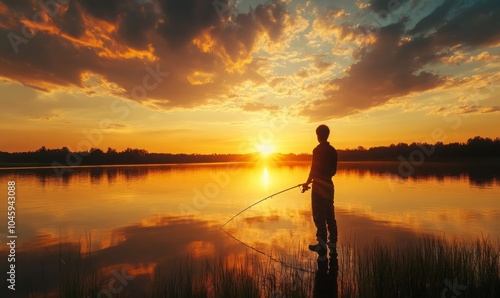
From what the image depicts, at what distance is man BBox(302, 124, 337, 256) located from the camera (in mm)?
6727

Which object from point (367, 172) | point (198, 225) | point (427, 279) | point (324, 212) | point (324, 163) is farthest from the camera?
point (367, 172)

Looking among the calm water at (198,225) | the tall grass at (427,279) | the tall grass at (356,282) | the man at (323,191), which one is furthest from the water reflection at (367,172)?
the tall grass at (427,279)

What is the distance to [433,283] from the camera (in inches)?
185

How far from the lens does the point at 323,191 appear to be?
680 cm

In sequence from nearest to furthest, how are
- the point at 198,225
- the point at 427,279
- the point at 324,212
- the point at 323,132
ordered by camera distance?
the point at 427,279 → the point at 324,212 → the point at 323,132 → the point at 198,225

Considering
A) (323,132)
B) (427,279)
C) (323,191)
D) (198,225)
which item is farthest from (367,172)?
(427,279)

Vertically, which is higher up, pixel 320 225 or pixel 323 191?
pixel 323 191

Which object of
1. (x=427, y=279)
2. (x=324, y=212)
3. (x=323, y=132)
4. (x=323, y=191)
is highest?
(x=323, y=132)

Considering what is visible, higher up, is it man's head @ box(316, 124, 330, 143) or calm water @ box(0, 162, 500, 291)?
man's head @ box(316, 124, 330, 143)

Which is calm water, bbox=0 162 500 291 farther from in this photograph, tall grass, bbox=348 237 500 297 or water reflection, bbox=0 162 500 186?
water reflection, bbox=0 162 500 186

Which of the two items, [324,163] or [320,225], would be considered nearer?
[320,225]

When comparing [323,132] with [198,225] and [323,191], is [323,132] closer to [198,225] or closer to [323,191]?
[323,191]

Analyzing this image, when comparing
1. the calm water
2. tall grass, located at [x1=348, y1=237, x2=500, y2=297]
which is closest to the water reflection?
the calm water

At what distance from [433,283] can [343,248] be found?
8.51 feet
